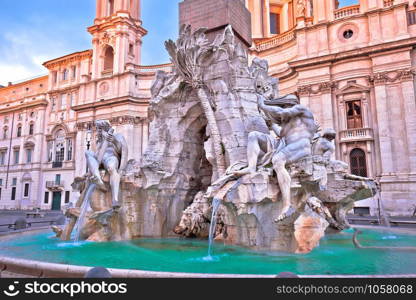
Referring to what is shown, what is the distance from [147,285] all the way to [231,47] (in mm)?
6464

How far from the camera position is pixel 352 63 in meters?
24.2

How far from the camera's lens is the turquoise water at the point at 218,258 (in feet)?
15.3

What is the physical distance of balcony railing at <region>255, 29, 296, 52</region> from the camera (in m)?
27.9

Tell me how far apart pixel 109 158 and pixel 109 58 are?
3466 centimetres

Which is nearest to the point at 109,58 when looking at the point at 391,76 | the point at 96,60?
the point at 96,60

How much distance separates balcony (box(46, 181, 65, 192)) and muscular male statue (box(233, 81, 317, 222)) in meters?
36.3

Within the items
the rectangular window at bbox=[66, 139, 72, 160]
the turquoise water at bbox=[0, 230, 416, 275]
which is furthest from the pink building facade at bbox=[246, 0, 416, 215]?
the rectangular window at bbox=[66, 139, 72, 160]

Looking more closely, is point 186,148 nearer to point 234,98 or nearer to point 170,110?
point 170,110

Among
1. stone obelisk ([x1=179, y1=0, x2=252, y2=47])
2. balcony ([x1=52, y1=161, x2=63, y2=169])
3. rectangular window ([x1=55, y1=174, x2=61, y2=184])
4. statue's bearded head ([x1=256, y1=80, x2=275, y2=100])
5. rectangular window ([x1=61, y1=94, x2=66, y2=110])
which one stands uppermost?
rectangular window ([x1=61, y1=94, x2=66, y2=110])

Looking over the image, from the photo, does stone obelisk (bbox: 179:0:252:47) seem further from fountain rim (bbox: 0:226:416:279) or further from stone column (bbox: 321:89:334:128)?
stone column (bbox: 321:89:334:128)

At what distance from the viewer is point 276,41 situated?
2925cm

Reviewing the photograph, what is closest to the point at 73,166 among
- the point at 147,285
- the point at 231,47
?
the point at 231,47

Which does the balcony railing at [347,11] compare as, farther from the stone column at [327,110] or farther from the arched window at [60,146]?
the arched window at [60,146]

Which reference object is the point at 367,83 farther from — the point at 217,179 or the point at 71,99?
the point at 71,99
